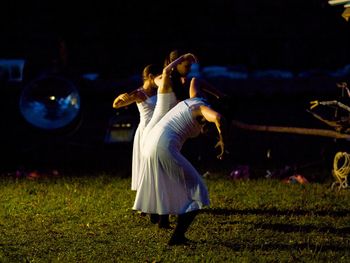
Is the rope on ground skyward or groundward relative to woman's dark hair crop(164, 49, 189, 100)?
groundward

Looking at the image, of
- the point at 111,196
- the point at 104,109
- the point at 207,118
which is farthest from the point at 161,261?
the point at 104,109

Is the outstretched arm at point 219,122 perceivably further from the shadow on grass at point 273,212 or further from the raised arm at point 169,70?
the shadow on grass at point 273,212

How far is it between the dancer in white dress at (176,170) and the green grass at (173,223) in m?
0.38

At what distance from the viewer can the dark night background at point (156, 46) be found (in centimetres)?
1980

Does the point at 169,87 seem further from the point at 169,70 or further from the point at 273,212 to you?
the point at 273,212

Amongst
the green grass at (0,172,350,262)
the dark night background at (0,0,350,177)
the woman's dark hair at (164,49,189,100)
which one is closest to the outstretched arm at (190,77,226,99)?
the woman's dark hair at (164,49,189,100)

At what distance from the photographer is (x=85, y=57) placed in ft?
139

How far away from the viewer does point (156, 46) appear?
35.5m

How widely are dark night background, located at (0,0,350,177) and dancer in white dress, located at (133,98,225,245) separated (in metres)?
4.84

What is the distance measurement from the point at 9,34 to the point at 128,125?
956 inches

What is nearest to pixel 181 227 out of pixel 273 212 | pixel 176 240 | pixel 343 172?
pixel 176 240

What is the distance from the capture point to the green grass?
8328 mm

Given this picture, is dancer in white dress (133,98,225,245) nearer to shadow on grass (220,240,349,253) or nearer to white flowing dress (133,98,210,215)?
white flowing dress (133,98,210,215)

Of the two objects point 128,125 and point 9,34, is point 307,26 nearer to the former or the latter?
point 9,34
